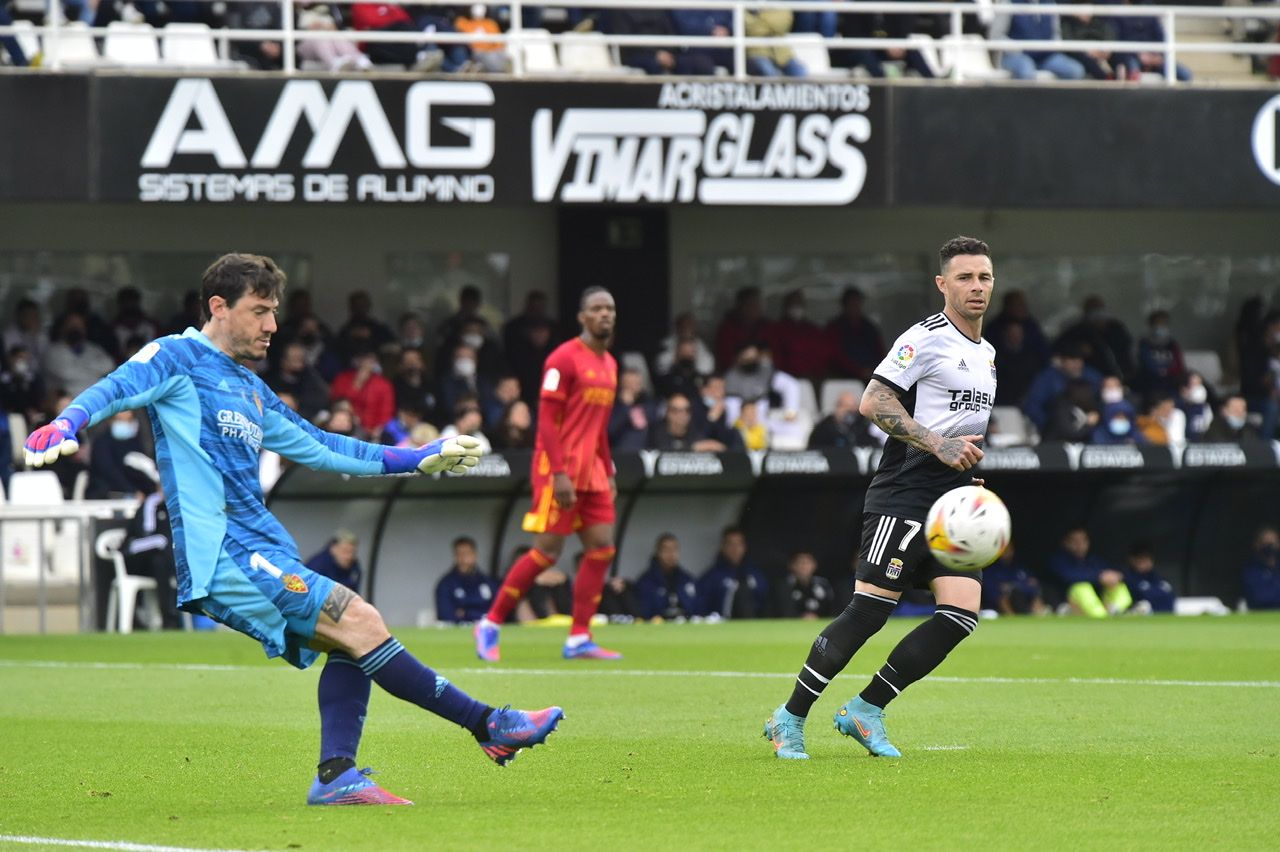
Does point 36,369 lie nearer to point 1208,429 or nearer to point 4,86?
point 4,86

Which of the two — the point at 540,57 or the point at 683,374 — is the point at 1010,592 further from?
the point at 540,57

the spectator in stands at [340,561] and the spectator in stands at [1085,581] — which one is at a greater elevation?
the spectator in stands at [340,561]

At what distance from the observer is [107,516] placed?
690 inches

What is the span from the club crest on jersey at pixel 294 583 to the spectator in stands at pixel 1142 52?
57.6 feet

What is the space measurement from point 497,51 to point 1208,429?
28.2 ft

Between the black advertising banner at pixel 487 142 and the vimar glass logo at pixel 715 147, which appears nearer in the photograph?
the black advertising banner at pixel 487 142

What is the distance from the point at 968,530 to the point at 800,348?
1553 centimetres

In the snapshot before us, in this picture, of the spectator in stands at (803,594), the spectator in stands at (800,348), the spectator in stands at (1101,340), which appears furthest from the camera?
the spectator in stands at (1101,340)

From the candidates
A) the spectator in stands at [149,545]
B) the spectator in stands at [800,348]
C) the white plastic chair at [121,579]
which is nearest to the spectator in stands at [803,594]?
the spectator in stands at [800,348]

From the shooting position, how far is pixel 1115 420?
2091 centimetres

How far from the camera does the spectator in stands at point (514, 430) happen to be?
1895 centimetres

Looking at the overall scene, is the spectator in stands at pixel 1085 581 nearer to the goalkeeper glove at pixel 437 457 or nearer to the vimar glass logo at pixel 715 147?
the vimar glass logo at pixel 715 147

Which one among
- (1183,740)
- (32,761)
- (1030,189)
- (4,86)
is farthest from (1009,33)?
(32,761)

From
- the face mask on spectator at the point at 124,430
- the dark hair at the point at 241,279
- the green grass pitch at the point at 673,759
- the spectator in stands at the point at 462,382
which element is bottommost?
the green grass pitch at the point at 673,759
